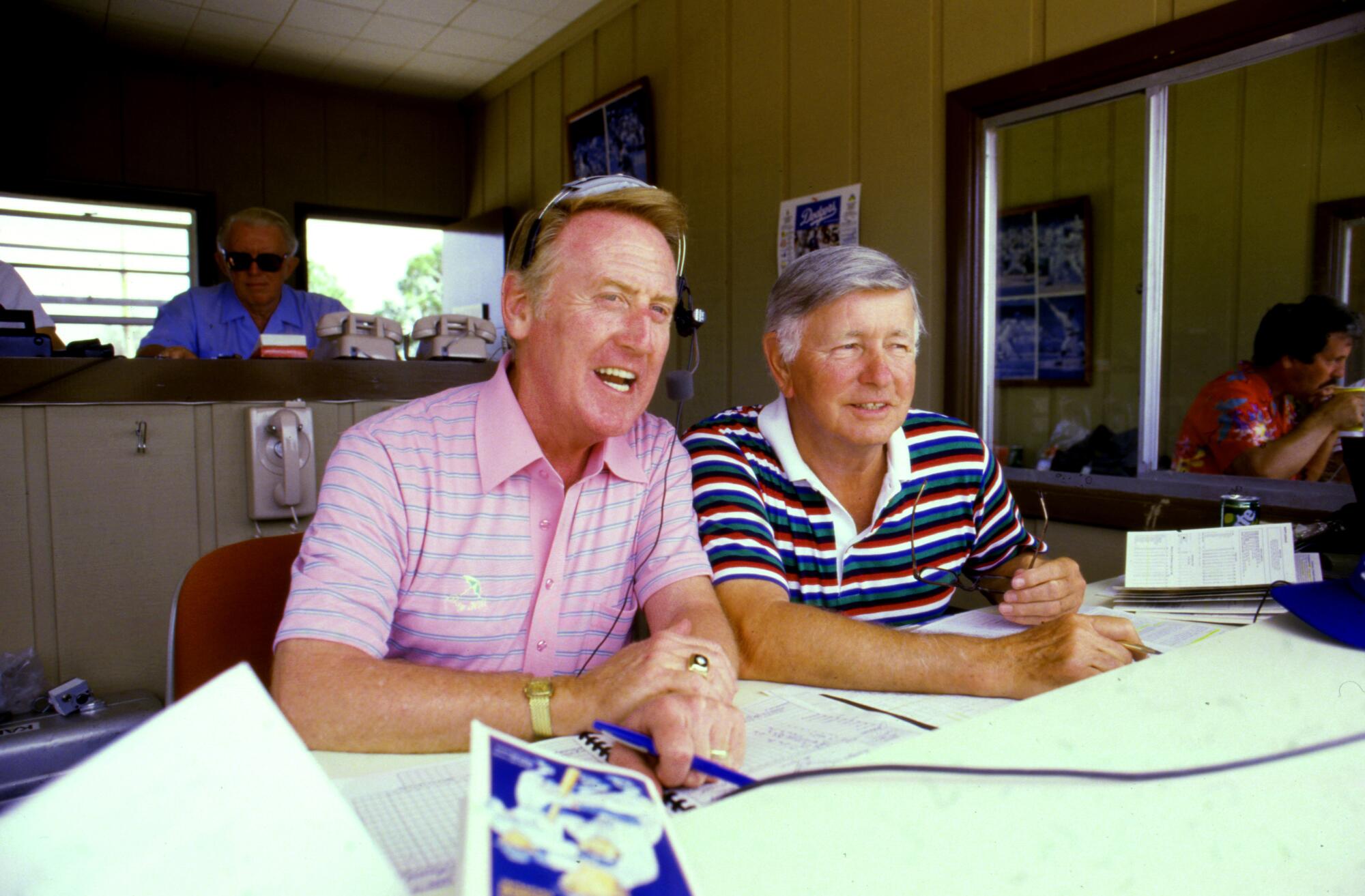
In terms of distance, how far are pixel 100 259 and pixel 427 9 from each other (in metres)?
2.39

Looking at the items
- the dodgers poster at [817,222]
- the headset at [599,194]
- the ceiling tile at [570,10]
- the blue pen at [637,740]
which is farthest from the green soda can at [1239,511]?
the ceiling tile at [570,10]

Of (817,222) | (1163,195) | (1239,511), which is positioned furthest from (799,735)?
(817,222)

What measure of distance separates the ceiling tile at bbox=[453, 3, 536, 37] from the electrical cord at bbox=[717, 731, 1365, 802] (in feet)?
14.4

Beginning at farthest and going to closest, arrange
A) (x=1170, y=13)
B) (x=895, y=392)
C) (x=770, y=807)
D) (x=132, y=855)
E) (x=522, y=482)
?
(x=1170, y=13), (x=895, y=392), (x=522, y=482), (x=770, y=807), (x=132, y=855)

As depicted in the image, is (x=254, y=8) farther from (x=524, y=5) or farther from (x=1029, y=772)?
(x=1029, y=772)

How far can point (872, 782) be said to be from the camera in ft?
2.25

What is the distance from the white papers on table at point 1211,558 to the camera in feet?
4.76

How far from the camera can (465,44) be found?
4.66 metres

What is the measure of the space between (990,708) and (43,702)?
185cm

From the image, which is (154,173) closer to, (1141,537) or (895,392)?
(895,392)

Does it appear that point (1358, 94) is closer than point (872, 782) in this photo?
No

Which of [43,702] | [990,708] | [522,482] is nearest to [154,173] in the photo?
[43,702]

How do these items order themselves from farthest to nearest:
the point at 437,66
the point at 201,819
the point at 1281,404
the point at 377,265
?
1. the point at 377,265
2. the point at 437,66
3. the point at 1281,404
4. the point at 201,819

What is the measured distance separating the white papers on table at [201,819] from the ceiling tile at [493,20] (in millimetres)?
Answer: 4423
